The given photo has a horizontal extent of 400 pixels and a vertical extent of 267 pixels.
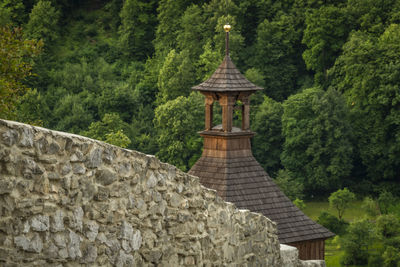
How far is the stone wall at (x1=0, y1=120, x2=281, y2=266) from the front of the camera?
649cm

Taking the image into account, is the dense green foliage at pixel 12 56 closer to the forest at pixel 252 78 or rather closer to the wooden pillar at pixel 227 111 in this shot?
the wooden pillar at pixel 227 111

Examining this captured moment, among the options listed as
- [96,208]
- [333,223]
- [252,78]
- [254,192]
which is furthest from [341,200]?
[96,208]

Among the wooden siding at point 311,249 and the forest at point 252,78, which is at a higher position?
the forest at point 252,78

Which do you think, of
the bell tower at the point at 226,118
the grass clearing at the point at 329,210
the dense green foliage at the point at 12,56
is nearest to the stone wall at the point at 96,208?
the dense green foliage at the point at 12,56

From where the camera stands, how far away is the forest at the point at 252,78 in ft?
152

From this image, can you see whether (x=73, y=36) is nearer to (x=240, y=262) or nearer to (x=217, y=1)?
(x=217, y=1)

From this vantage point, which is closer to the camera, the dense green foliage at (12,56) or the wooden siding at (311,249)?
the dense green foliage at (12,56)

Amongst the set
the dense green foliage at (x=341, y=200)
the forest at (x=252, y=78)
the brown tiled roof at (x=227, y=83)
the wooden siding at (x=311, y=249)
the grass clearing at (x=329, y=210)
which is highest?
the forest at (x=252, y=78)

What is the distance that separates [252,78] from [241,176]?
93.4 feet

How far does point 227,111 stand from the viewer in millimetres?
22797

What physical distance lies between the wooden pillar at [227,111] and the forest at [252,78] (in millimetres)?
18609

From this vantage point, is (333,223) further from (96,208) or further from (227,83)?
(96,208)

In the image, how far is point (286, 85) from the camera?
175ft

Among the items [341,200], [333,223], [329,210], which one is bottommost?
[333,223]
